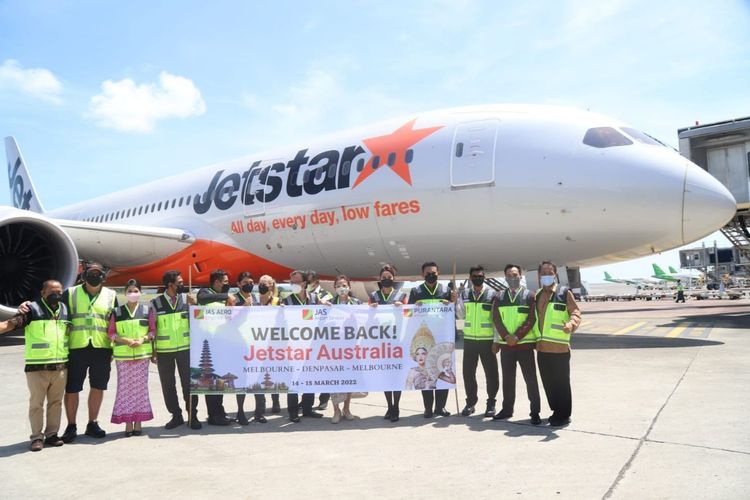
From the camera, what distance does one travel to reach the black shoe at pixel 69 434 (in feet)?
16.6

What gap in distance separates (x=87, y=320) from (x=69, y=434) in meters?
0.97

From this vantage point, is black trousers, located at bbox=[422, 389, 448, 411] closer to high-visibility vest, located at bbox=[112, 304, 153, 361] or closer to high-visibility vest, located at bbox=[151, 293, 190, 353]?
high-visibility vest, located at bbox=[151, 293, 190, 353]

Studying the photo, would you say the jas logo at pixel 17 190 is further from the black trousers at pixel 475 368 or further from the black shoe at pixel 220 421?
the black trousers at pixel 475 368

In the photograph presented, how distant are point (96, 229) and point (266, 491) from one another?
1168 centimetres

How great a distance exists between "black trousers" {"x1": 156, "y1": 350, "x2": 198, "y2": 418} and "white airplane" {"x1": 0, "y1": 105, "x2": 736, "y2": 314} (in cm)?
540

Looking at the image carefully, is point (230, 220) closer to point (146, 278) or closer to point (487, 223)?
point (146, 278)

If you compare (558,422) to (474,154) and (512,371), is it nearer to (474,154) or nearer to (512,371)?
(512,371)

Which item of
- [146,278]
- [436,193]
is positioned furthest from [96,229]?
[436,193]

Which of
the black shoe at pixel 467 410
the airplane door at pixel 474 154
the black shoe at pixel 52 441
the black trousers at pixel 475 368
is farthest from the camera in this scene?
the airplane door at pixel 474 154

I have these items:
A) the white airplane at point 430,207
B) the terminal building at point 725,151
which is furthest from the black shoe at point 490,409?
the terminal building at point 725,151

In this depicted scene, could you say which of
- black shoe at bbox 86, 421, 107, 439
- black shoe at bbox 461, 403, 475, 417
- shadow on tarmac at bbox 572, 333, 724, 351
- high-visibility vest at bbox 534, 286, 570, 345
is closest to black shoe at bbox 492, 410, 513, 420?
black shoe at bbox 461, 403, 475, 417

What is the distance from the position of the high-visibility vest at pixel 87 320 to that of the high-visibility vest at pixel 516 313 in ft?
12.0

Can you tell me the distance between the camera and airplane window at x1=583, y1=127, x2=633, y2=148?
9.26 m

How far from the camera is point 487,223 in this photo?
31.9 ft
